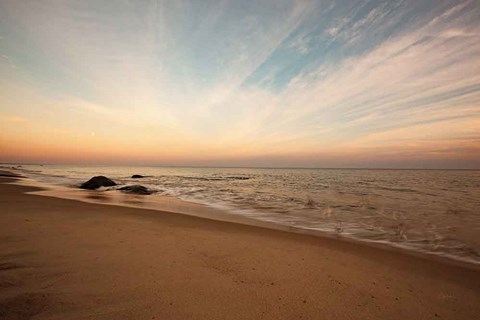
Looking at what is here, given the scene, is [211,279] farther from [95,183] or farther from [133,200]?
[95,183]

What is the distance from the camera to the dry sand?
10.3 ft

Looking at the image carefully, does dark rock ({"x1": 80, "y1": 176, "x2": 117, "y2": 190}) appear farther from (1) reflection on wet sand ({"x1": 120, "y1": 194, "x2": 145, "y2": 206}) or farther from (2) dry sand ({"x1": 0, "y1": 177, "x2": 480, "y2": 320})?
(2) dry sand ({"x1": 0, "y1": 177, "x2": 480, "y2": 320})

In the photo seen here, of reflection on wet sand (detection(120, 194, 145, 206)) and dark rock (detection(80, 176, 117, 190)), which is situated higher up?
dark rock (detection(80, 176, 117, 190))

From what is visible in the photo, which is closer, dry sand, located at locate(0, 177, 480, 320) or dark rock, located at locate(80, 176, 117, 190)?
dry sand, located at locate(0, 177, 480, 320)

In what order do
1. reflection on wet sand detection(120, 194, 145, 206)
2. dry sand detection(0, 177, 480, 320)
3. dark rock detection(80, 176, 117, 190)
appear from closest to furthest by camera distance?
1. dry sand detection(0, 177, 480, 320)
2. reflection on wet sand detection(120, 194, 145, 206)
3. dark rock detection(80, 176, 117, 190)

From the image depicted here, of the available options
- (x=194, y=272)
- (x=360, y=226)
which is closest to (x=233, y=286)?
(x=194, y=272)

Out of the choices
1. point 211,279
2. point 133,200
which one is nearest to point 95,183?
point 133,200

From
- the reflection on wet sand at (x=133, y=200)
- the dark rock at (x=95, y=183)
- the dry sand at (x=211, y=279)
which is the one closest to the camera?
the dry sand at (x=211, y=279)

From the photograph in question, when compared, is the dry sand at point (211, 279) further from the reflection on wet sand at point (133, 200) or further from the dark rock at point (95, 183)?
the dark rock at point (95, 183)

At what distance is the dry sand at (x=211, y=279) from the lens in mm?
3139

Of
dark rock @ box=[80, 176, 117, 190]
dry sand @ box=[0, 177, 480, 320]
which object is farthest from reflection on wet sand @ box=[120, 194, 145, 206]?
dark rock @ box=[80, 176, 117, 190]

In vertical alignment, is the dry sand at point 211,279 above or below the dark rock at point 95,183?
below

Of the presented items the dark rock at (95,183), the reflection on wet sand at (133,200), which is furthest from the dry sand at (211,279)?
the dark rock at (95,183)

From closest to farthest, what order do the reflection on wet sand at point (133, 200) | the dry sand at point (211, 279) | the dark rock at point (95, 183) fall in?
the dry sand at point (211, 279) → the reflection on wet sand at point (133, 200) → the dark rock at point (95, 183)
